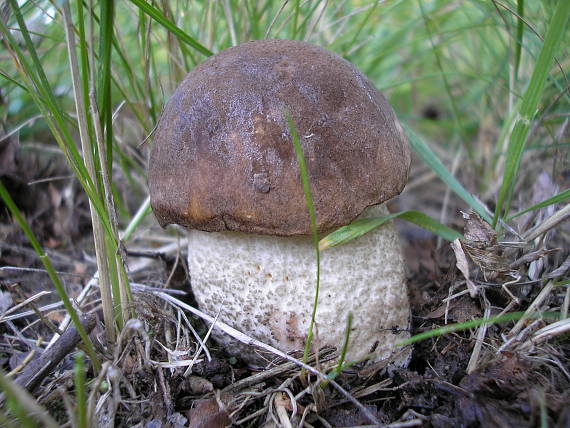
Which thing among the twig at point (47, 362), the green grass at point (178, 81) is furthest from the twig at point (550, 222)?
the twig at point (47, 362)

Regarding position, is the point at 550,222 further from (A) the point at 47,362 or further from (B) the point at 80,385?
(A) the point at 47,362

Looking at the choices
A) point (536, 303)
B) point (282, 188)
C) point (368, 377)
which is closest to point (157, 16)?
point (282, 188)

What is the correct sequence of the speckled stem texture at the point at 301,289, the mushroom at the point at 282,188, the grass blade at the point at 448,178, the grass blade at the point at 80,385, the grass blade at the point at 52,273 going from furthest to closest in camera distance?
1. the grass blade at the point at 448,178
2. the speckled stem texture at the point at 301,289
3. the mushroom at the point at 282,188
4. the grass blade at the point at 52,273
5. the grass blade at the point at 80,385

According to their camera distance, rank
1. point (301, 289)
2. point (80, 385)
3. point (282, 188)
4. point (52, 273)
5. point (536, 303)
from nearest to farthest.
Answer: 1. point (80, 385)
2. point (52, 273)
3. point (282, 188)
4. point (536, 303)
5. point (301, 289)

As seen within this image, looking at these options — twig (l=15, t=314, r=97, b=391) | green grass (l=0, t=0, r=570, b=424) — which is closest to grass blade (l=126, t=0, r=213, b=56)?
green grass (l=0, t=0, r=570, b=424)

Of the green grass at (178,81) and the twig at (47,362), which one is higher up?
the green grass at (178,81)

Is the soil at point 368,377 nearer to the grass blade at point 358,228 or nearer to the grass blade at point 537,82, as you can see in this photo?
the grass blade at point 358,228

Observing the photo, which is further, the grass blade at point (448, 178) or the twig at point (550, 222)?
the grass blade at point (448, 178)
